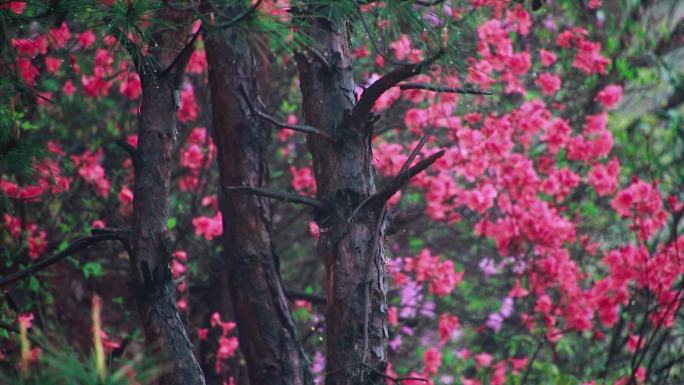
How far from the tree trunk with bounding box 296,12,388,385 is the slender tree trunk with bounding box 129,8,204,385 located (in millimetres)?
579

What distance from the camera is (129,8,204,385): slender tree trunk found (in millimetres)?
3943

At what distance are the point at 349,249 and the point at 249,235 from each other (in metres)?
1.17

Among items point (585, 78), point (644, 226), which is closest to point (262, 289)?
point (644, 226)

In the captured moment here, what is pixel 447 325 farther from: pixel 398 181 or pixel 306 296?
pixel 398 181

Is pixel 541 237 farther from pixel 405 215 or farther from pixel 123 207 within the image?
pixel 405 215

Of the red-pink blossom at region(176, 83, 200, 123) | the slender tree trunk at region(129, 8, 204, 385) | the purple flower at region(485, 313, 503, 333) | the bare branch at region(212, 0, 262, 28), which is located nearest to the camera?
the bare branch at region(212, 0, 262, 28)

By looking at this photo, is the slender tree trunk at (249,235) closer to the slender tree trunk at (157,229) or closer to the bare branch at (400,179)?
the slender tree trunk at (157,229)

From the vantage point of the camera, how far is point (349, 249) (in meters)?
3.90

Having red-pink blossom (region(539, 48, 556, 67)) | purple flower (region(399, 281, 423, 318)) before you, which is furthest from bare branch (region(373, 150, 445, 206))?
red-pink blossom (region(539, 48, 556, 67))

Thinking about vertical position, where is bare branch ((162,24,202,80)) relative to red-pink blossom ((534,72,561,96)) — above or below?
below

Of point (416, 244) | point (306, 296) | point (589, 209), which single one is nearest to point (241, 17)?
point (306, 296)

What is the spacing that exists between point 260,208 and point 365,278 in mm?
1250

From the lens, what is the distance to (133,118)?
7168 millimetres

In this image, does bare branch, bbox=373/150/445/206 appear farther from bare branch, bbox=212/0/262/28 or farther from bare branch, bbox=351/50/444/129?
bare branch, bbox=212/0/262/28
